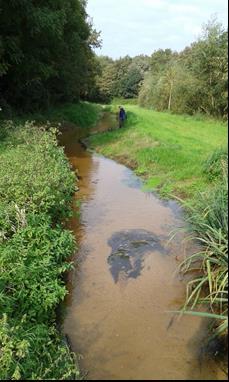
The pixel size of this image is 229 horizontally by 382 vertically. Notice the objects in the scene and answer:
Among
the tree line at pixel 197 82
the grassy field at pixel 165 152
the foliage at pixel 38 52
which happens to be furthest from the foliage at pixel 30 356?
the tree line at pixel 197 82

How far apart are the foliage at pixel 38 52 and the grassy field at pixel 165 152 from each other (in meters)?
4.68

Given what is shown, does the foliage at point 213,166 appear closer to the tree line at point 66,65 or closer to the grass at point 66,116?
the tree line at point 66,65

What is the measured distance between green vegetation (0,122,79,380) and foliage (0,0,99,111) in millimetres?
8644

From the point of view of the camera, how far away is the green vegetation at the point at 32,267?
4039 millimetres

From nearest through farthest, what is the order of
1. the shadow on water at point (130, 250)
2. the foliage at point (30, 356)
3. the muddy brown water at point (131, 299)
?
the foliage at point (30, 356)
the muddy brown water at point (131, 299)
the shadow on water at point (130, 250)

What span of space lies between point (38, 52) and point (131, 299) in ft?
51.7

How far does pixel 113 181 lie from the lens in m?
14.0

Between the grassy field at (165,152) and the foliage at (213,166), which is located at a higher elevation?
the foliage at (213,166)

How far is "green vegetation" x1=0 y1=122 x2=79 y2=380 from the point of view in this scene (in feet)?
13.3

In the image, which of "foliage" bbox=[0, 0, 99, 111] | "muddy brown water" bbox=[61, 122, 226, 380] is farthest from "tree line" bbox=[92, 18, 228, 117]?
"muddy brown water" bbox=[61, 122, 226, 380]

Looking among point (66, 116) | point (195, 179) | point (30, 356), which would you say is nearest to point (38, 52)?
point (66, 116)

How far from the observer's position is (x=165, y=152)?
15.9 meters

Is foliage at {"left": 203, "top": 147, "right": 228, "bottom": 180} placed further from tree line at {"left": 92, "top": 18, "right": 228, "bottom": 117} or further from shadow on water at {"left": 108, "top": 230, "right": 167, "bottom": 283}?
tree line at {"left": 92, "top": 18, "right": 228, "bottom": 117}

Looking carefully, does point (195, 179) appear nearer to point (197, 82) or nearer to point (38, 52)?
point (38, 52)
